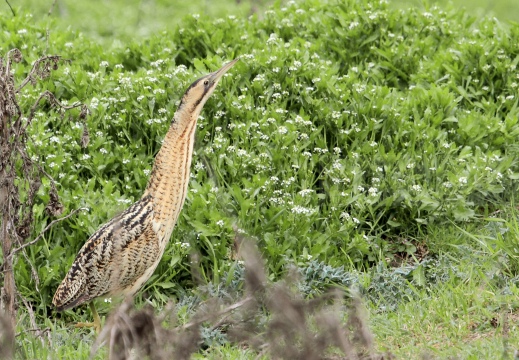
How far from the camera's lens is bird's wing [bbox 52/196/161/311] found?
5844 mm

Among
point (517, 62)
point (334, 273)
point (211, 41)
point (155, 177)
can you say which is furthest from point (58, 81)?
point (517, 62)

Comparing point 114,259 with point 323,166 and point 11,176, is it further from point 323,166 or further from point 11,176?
point 323,166

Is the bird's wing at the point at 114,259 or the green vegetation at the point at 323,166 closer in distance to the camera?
the bird's wing at the point at 114,259

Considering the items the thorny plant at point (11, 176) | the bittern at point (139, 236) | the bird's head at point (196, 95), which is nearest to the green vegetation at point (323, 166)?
the bittern at point (139, 236)

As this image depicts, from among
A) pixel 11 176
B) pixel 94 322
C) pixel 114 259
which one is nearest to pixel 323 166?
pixel 114 259

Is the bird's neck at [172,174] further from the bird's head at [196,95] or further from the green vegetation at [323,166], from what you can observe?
the green vegetation at [323,166]

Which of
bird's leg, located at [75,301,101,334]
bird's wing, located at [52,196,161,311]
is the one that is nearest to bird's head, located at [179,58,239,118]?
bird's wing, located at [52,196,161,311]

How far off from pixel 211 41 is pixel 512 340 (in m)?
4.58

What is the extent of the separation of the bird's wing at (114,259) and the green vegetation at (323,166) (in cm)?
25

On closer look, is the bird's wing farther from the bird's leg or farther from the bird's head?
the bird's head

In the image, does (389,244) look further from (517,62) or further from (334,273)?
(517,62)

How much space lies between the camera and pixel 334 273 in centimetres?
637

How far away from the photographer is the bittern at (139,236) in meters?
5.85

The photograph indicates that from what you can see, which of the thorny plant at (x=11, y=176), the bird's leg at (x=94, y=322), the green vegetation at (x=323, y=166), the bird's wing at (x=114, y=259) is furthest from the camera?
the green vegetation at (x=323, y=166)
